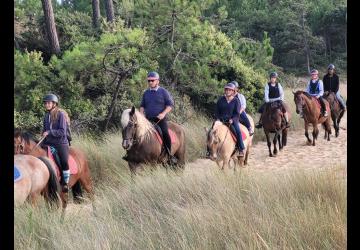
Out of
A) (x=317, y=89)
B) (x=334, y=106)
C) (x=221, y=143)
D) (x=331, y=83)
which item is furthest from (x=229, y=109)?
A: (x=331, y=83)

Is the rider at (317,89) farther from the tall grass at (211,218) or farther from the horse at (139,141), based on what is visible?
the tall grass at (211,218)

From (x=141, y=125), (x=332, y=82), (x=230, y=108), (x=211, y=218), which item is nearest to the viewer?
(x=211, y=218)

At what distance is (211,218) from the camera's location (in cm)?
420

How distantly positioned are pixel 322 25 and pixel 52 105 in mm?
37641

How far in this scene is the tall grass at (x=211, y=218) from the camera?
3.73 metres

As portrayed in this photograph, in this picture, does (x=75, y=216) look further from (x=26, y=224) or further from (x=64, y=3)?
(x=64, y=3)

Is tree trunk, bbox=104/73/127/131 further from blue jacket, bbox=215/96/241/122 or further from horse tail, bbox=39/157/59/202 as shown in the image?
horse tail, bbox=39/157/59/202

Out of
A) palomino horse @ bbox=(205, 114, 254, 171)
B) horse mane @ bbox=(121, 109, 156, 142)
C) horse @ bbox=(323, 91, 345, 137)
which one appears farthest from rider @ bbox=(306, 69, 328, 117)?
horse mane @ bbox=(121, 109, 156, 142)

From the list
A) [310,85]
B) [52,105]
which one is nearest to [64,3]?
[310,85]

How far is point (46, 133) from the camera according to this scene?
679 cm

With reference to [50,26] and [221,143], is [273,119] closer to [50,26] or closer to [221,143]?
[221,143]

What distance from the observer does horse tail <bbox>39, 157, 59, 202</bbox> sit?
620cm

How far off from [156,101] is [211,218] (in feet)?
14.2

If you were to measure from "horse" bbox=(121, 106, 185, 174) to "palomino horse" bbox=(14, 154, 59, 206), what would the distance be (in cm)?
152
